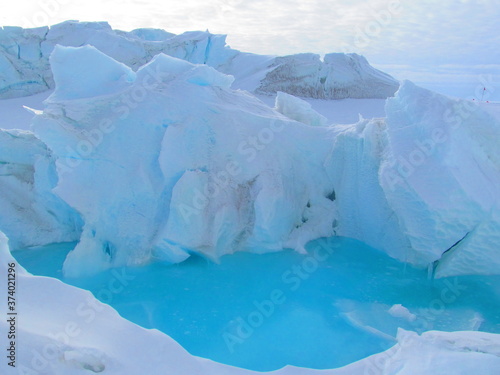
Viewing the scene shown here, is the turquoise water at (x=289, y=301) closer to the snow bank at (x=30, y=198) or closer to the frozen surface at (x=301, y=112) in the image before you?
the snow bank at (x=30, y=198)

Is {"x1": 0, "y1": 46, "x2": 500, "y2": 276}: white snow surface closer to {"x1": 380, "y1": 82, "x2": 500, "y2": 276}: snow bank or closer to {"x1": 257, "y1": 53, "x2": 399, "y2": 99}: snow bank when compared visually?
{"x1": 380, "y1": 82, "x2": 500, "y2": 276}: snow bank

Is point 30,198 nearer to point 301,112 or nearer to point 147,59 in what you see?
point 301,112

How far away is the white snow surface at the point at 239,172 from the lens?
365 cm

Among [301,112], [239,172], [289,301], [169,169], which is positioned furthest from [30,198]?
[301,112]

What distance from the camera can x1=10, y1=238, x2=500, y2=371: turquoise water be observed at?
2.99 metres

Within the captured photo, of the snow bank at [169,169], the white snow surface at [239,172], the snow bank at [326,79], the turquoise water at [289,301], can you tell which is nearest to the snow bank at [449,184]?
the white snow surface at [239,172]

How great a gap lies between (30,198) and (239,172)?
2419 millimetres

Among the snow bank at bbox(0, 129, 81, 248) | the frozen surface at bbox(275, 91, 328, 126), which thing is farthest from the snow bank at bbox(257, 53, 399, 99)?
the snow bank at bbox(0, 129, 81, 248)

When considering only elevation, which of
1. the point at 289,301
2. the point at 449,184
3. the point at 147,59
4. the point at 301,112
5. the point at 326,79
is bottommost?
the point at 289,301

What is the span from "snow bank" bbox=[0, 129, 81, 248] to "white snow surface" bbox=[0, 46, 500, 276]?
3cm

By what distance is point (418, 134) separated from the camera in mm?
3830

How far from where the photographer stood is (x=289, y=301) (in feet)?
11.5

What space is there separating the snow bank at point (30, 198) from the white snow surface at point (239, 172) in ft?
0.10

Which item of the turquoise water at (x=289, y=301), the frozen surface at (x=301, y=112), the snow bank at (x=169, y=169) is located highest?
the frozen surface at (x=301, y=112)
